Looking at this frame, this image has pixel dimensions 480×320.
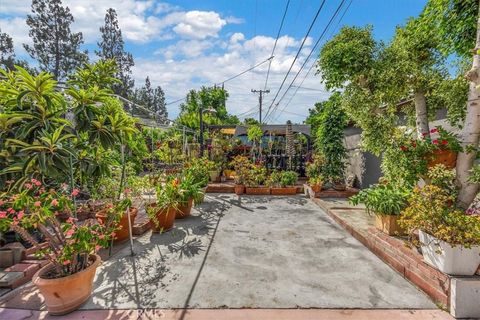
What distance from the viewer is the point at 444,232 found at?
2080mm

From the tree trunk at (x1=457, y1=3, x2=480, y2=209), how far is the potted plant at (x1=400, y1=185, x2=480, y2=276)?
0.22 m

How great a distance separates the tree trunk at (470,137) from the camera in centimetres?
235

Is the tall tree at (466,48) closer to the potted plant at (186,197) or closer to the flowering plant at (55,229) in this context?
the flowering plant at (55,229)

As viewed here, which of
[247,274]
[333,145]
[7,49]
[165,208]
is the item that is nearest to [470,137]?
[247,274]

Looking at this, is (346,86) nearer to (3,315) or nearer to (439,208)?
(439,208)

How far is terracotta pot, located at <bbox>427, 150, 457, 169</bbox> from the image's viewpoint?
2.58 m

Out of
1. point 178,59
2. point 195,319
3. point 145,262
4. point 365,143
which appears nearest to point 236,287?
point 195,319

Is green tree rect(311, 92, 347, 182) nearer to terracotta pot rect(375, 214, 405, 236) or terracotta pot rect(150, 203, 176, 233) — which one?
terracotta pot rect(375, 214, 405, 236)

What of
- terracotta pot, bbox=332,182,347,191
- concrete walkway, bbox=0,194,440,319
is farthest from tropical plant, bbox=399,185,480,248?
terracotta pot, bbox=332,182,347,191

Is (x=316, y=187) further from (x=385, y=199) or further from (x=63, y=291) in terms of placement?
(x=63, y=291)

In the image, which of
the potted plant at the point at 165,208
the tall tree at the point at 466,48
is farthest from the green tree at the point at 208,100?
the tall tree at the point at 466,48

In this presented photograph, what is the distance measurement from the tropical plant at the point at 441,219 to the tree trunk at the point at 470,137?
0.17m

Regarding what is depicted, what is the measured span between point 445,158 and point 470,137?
11.7 inches

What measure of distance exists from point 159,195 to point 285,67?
640cm
